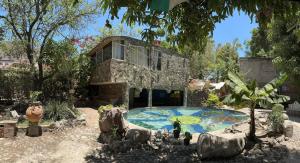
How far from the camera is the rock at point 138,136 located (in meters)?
11.9

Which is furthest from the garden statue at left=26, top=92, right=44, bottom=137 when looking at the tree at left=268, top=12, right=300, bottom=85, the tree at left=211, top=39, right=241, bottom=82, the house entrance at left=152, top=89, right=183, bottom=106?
the tree at left=211, top=39, right=241, bottom=82

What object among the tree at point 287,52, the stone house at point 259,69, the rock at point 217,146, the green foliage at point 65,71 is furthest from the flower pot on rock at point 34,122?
the stone house at point 259,69

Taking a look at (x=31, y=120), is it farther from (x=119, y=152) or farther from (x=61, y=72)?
(x=61, y=72)

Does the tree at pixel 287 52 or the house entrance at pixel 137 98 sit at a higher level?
the tree at pixel 287 52

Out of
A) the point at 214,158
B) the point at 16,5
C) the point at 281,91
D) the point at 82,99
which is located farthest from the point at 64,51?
the point at 281,91

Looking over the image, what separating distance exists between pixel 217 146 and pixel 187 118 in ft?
37.6

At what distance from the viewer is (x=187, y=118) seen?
21.6 m

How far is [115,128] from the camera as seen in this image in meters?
12.7

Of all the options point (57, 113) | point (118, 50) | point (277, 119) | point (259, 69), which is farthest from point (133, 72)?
point (259, 69)

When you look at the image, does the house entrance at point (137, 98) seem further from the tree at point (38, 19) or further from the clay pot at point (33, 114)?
the clay pot at point (33, 114)

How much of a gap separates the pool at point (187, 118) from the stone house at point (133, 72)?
5.83 feet

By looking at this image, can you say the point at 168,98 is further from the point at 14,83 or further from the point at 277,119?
the point at 277,119

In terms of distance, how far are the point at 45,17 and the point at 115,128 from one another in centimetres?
1086

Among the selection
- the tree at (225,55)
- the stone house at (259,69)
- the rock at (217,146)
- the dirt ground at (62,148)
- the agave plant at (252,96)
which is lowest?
the dirt ground at (62,148)
